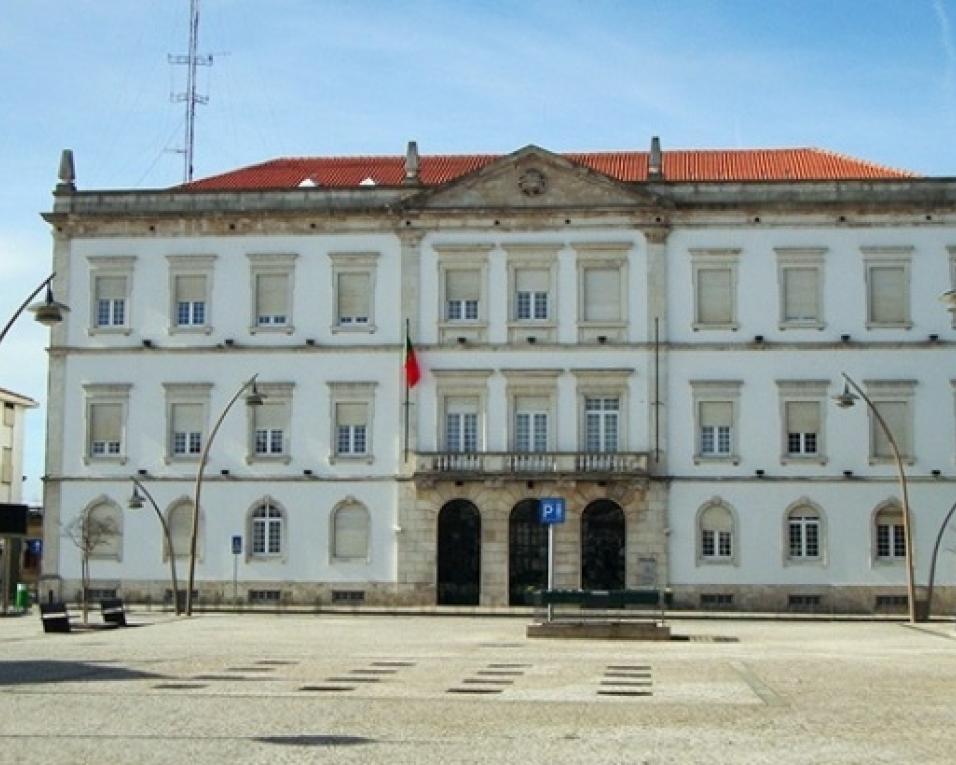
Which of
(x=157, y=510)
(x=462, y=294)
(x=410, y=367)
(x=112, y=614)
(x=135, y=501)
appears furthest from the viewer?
(x=462, y=294)

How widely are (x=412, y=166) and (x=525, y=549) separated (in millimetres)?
12645

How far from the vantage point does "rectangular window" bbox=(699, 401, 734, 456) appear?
52719 millimetres

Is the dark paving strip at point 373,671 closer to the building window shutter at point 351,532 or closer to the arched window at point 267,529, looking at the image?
the building window shutter at point 351,532

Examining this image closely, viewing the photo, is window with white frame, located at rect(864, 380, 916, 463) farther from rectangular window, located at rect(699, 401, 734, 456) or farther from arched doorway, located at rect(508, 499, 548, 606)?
arched doorway, located at rect(508, 499, 548, 606)

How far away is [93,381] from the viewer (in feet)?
180

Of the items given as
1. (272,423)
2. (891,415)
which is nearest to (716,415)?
(891,415)

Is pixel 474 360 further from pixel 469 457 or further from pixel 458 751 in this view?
pixel 458 751

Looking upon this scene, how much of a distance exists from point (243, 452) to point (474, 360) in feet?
25.4

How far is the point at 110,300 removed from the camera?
182 feet

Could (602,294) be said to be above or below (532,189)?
below

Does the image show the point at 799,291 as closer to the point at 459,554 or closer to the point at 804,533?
the point at 804,533

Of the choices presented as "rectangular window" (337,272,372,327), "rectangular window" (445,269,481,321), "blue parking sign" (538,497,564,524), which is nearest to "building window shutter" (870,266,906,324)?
"rectangular window" (445,269,481,321)

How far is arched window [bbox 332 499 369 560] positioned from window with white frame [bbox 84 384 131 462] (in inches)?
285

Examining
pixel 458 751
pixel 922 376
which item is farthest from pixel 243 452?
pixel 458 751
